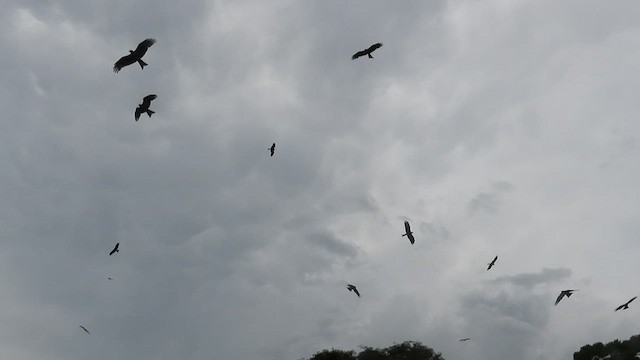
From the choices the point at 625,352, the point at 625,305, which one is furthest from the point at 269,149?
the point at 625,352

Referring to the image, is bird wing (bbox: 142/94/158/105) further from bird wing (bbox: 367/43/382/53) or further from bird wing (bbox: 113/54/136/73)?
bird wing (bbox: 367/43/382/53)

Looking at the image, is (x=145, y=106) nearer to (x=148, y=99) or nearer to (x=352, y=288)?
(x=148, y=99)

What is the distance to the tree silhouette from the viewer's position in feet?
231

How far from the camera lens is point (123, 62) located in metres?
29.0

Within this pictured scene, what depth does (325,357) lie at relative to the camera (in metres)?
Result: 86.6

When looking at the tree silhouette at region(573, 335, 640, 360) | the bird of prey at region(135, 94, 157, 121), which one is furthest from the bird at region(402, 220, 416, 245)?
the tree silhouette at region(573, 335, 640, 360)

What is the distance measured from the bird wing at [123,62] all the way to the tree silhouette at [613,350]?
65.9 m

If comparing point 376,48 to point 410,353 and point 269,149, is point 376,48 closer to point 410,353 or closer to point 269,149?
point 269,149

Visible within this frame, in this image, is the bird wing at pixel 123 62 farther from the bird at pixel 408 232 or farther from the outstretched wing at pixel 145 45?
the bird at pixel 408 232

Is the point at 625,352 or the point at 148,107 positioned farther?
the point at 625,352

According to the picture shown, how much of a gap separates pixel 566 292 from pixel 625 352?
4522 cm

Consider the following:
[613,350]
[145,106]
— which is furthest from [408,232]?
[613,350]

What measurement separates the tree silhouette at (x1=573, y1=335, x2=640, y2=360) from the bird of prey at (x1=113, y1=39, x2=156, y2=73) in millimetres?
65703

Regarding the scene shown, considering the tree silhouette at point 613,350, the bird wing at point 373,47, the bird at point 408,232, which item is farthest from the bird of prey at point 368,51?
the tree silhouette at point 613,350
